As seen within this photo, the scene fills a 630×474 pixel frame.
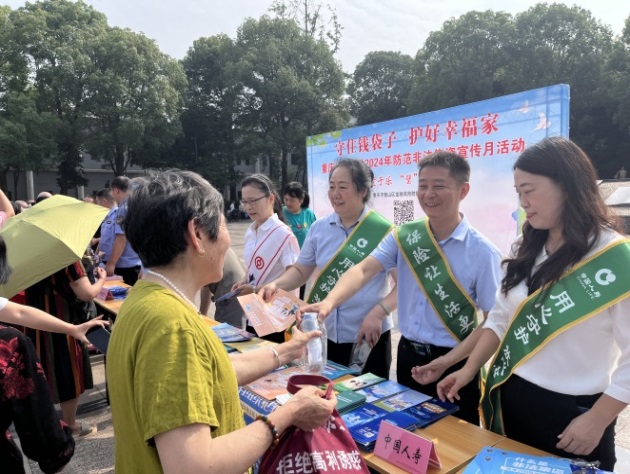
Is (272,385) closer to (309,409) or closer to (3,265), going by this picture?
(309,409)

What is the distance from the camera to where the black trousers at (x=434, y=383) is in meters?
2.04

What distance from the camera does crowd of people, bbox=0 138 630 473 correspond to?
974mm

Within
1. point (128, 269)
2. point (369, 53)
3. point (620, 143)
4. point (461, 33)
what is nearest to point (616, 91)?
point (620, 143)

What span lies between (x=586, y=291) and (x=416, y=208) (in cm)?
389

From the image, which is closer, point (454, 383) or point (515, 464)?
point (515, 464)

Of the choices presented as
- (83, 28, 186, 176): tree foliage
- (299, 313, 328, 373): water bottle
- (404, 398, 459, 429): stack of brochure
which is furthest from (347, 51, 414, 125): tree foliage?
(404, 398, 459, 429): stack of brochure

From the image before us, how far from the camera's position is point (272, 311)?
2.26 meters

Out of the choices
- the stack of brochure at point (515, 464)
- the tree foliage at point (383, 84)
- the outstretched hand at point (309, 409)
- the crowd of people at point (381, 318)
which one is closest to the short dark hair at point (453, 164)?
the crowd of people at point (381, 318)

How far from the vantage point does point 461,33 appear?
89.3 feet

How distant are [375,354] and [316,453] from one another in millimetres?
1418

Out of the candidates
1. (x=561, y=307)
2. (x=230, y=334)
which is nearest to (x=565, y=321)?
(x=561, y=307)

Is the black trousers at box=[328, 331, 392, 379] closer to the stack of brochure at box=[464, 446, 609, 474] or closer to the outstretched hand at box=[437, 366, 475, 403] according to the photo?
the outstretched hand at box=[437, 366, 475, 403]

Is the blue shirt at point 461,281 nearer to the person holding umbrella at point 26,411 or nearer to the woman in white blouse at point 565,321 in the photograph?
the woman in white blouse at point 565,321

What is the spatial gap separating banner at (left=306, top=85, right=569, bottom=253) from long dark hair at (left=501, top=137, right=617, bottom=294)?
2423 mm
